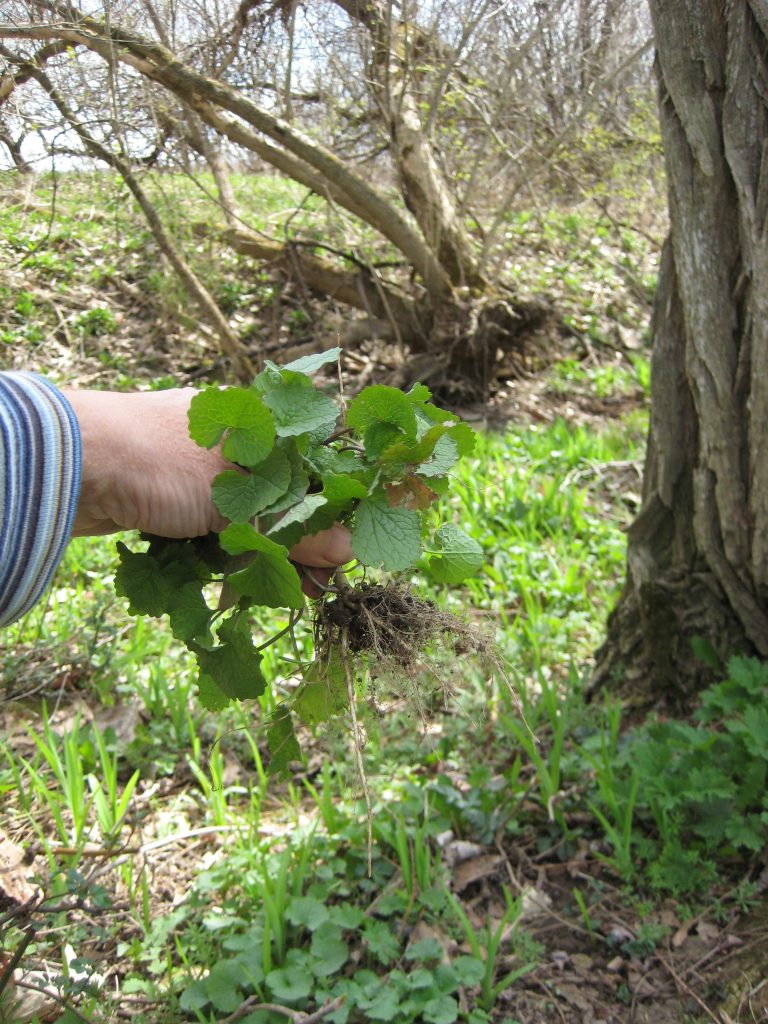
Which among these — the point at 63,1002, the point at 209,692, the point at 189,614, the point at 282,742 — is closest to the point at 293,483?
the point at 189,614

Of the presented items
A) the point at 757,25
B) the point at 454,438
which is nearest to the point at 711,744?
the point at 454,438

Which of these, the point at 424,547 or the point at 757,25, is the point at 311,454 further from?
the point at 757,25

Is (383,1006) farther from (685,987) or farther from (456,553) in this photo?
(456,553)

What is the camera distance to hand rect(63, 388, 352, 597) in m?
1.20

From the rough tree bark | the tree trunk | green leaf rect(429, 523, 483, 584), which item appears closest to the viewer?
green leaf rect(429, 523, 483, 584)

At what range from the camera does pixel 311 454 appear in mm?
1302

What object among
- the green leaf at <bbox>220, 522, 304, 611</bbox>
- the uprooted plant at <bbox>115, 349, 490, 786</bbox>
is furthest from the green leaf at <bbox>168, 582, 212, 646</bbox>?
the green leaf at <bbox>220, 522, 304, 611</bbox>

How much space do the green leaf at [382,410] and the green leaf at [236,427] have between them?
0.47ft

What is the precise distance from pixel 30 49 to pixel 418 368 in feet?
9.39

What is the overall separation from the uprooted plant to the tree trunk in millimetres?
1077

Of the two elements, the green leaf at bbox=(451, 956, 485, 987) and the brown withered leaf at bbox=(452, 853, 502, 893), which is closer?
the green leaf at bbox=(451, 956, 485, 987)

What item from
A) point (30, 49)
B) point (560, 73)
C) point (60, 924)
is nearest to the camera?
point (60, 924)

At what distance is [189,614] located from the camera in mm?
1276

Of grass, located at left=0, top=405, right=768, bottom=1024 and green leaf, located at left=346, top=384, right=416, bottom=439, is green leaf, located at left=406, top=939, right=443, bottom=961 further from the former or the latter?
green leaf, located at left=346, top=384, right=416, bottom=439
